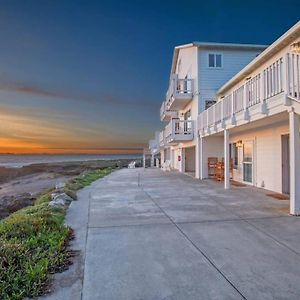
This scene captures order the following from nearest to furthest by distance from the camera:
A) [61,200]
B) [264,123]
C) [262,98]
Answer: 1. [262,98]
2. [61,200]
3. [264,123]

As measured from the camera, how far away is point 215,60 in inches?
718

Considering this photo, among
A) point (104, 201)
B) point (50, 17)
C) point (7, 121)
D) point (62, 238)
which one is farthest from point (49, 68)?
point (62, 238)

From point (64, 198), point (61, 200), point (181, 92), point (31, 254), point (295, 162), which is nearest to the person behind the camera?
point (31, 254)

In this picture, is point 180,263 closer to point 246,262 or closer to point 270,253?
point 246,262

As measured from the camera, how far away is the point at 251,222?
654 centimetres

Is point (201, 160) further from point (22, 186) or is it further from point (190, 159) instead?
point (22, 186)

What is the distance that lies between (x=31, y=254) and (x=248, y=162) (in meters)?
11.8

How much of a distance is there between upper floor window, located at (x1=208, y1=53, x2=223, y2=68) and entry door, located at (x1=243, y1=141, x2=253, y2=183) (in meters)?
6.27

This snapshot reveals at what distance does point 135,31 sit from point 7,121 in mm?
13365

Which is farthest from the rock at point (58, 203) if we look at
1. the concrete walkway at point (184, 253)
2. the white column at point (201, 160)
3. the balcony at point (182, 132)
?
the balcony at point (182, 132)

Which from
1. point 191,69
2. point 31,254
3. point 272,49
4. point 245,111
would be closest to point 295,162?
point 245,111

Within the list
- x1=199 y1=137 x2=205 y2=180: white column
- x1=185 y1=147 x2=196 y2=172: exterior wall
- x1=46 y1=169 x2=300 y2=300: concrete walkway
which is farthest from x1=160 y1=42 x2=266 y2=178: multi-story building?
x1=46 y1=169 x2=300 y2=300: concrete walkway

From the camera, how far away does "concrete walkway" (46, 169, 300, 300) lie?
11.0 feet

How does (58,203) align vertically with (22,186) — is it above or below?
above
